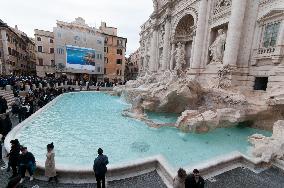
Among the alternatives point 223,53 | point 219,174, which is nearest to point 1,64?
point 223,53

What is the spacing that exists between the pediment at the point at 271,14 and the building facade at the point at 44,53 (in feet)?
119

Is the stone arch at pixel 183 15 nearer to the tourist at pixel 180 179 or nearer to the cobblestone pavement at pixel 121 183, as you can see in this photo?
the cobblestone pavement at pixel 121 183

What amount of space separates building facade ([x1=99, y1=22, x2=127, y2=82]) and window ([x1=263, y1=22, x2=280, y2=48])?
33.1 meters

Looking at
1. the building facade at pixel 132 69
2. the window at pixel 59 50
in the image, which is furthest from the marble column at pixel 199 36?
the building facade at pixel 132 69

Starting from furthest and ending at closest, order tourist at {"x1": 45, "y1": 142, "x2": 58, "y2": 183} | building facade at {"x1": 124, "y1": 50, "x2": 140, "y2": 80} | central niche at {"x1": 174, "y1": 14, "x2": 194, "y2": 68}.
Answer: building facade at {"x1": 124, "y1": 50, "x2": 140, "y2": 80} < central niche at {"x1": 174, "y1": 14, "x2": 194, "y2": 68} < tourist at {"x1": 45, "y1": 142, "x2": 58, "y2": 183}

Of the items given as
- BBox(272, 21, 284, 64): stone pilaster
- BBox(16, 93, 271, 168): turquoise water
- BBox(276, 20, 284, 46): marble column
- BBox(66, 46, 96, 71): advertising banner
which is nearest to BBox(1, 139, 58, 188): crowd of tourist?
BBox(16, 93, 271, 168): turquoise water

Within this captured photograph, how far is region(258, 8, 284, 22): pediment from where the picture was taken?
11.9 m

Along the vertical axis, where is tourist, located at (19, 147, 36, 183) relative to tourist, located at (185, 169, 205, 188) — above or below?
below

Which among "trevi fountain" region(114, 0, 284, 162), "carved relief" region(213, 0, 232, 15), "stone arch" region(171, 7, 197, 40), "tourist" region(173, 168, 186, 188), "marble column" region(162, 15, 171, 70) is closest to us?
"tourist" region(173, 168, 186, 188)

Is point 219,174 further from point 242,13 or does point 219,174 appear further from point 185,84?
point 242,13

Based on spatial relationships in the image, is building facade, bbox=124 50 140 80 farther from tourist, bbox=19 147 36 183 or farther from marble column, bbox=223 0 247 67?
tourist, bbox=19 147 36 183

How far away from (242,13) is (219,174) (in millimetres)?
12423

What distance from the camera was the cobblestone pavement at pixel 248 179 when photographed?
5.63 m

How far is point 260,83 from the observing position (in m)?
13.9
